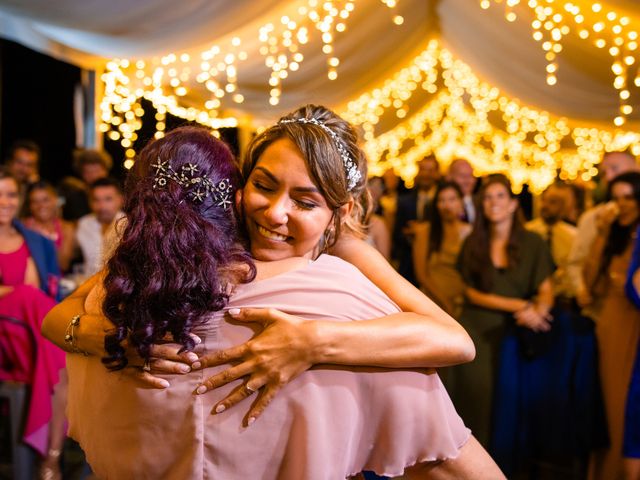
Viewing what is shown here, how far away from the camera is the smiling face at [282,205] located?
1289 mm

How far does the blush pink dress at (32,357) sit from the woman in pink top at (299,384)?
6.79ft

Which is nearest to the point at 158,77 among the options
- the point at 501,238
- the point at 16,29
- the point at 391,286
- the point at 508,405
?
the point at 16,29

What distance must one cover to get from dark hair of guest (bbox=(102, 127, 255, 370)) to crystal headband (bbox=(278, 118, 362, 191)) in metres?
0.19

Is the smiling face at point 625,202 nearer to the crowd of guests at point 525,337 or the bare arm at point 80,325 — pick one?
the crowd of guests at point 525,337

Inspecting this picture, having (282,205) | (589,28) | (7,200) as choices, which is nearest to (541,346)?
(589,28)

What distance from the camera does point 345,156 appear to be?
1380mm

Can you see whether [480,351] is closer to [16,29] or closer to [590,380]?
[590,380]

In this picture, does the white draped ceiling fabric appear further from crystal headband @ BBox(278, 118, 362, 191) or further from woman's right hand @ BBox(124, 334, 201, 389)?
woman's right hand @ BBox(124, 334, 201, 389)

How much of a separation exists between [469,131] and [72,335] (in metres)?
9.96

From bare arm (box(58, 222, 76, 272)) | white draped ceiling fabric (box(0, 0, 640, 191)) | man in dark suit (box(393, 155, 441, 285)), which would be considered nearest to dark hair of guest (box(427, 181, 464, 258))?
man in dark suit (box(393, 155, 441, 285))

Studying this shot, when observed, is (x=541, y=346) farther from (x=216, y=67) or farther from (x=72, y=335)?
(x=216, y=67)

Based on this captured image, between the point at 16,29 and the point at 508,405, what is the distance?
3.15 meters

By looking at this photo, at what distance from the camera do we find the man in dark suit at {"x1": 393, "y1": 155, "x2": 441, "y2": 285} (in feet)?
17.7

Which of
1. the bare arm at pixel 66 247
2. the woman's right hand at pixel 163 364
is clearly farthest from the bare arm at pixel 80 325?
the bare arm at pixel 66 247
